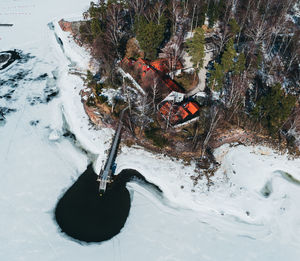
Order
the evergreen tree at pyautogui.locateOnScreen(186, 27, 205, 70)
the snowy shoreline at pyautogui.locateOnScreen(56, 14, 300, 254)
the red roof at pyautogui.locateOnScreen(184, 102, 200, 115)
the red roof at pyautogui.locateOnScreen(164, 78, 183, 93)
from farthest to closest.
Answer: the red roof at pyautogui.locateOnScreen(164, 78, 183, 93), the evergreen tree at pyautogui.locateOnScreen(186, 27, 205, 70), the red roof at pyautogui.locateOnScreen(184, 102, 200, 115), the snowy shoreline at pyautogui.locateOnScreen(56, 14, 300, 254)

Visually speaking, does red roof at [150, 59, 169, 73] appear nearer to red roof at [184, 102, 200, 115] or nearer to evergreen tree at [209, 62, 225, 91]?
evergreen tree at [209, 62, 225, 91]

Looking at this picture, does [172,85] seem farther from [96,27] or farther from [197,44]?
[96,27]

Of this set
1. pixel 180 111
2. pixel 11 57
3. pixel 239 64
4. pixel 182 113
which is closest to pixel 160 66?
pixel 180 111

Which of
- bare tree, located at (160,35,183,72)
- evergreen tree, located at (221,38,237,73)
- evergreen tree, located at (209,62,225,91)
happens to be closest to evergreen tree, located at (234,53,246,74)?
evergreen tree, located at (221,38,237,73)

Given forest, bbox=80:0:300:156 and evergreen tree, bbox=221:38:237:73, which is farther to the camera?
evergreen tree, bbox=221:38:237:73

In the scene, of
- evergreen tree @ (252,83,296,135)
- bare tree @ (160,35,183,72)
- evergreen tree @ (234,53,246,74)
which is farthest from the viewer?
bare tree @ (160,35,183,72)

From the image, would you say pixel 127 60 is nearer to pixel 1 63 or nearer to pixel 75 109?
pixel 75 109

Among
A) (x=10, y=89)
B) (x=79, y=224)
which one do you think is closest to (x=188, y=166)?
(x=79, y=224)
